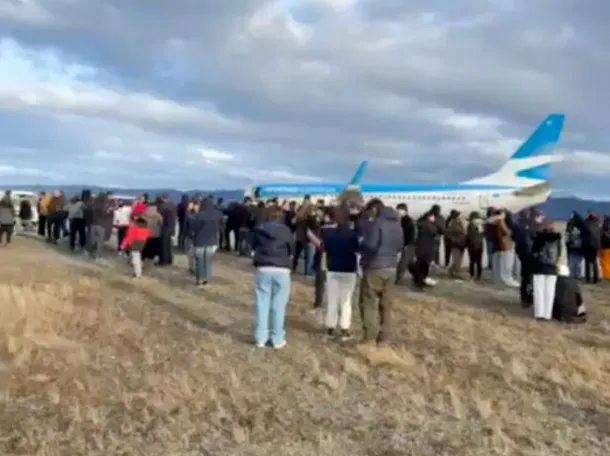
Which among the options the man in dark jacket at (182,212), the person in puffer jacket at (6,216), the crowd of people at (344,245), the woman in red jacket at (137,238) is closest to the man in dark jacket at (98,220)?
the crowd of people at (344,245)

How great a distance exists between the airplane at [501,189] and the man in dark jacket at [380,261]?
103 ft

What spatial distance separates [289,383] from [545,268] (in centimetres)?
594

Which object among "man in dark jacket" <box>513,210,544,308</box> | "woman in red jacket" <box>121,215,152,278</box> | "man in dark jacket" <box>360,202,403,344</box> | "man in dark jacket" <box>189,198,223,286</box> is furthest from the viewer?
"woman in red jacket" <box>121,215,152,278</box>

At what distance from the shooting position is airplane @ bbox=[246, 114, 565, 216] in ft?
141

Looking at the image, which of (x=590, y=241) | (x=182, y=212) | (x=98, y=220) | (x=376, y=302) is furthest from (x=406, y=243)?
(x=182, y=212)

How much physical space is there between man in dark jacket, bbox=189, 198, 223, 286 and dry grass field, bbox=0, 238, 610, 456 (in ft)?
5.87

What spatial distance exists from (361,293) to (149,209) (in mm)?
8389

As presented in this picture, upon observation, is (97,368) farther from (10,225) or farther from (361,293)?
(10,225)

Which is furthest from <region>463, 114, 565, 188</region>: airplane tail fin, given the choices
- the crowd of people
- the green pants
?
the green pants

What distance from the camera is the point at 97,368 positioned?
981 cm

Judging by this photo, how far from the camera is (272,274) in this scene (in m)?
10.8

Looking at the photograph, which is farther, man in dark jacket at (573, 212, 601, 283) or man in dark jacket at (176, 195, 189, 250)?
man in dark jacket at (176, 195, 189, 250)

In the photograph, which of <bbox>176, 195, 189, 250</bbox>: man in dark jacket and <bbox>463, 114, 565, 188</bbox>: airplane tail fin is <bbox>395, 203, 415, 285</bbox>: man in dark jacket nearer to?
<bbox>176, 195, 189, 250</bbox>: man in dark jacket

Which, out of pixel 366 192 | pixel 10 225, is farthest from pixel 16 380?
pixel 366 192
